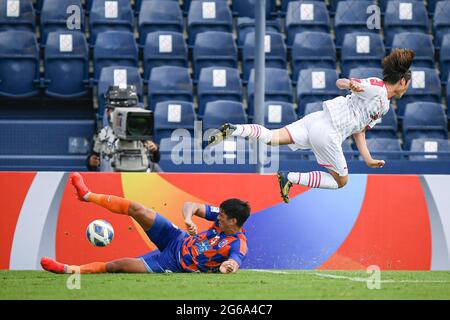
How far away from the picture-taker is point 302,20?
17406 millimetres

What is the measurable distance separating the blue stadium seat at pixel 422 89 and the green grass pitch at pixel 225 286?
5960 millimetres

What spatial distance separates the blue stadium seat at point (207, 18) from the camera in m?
17.2

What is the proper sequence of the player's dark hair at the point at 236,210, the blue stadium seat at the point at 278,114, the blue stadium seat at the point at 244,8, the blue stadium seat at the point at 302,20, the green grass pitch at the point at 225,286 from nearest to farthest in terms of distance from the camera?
the green grass pitch at the point at 225,286
the player's dark hair at the point at 236,210
the blue stadium seat at the point at 278,114
the blue stadium seat at the point at 302,20
the blue stadium seat at the point at 244,8

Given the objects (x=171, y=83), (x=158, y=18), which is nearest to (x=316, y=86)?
(x=171, y=83)

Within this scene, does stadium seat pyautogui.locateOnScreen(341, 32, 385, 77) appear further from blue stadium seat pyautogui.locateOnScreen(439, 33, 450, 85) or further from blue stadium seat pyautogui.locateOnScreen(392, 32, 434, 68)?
blue stadium seat pyautogui.locateOnScreen(439, 33, 450, 85)

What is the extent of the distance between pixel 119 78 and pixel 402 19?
16.6 ft

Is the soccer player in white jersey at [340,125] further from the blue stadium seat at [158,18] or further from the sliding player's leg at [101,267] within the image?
the blue stadium seat at [158,18]

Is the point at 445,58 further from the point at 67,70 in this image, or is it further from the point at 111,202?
the point at 111,202

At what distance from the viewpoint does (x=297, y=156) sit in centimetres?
1614

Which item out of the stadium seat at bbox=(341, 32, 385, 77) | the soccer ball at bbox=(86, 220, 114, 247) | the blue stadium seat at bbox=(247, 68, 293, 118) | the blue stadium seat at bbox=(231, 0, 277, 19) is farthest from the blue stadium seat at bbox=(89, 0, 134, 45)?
the soccer ball at bbox=(86, 220, 114, 247)

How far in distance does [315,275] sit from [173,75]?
19.2 feet

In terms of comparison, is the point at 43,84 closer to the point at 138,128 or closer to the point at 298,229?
the point at 138,128

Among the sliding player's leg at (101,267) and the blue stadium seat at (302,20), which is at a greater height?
the blue stadium seat at (302,20)

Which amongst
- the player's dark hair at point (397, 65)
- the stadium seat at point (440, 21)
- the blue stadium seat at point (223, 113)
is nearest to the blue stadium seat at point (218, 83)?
the blue stadium seat at point (223, 113)
